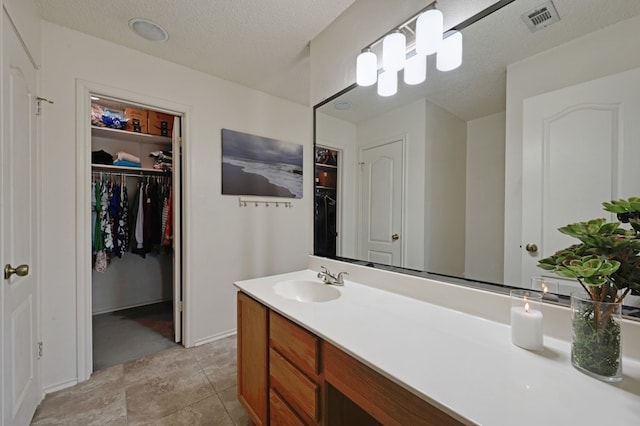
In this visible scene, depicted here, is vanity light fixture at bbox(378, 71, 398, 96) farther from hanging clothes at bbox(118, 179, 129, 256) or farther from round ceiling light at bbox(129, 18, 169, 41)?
hanging clothes at bbox(118, 179, 129, 256)

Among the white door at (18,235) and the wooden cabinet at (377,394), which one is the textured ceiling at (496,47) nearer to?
the wooden cabinet at (377,394)

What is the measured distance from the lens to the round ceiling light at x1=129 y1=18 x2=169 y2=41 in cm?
181

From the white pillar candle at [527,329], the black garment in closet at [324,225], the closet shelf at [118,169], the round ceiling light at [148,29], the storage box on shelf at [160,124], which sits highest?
the round ceiling light at [148,29]

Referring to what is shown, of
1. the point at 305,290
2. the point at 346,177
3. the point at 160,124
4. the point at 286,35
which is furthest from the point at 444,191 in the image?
the point at 160,124

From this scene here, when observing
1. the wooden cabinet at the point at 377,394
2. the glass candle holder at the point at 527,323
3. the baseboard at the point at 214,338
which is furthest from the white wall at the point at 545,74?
the baseboard at the point at 214,338

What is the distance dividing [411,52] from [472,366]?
1.40 metres

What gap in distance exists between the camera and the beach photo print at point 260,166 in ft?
8.48

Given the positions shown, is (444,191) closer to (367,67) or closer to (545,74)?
(545,74)

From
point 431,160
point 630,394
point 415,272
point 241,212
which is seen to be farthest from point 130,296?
point 630,394

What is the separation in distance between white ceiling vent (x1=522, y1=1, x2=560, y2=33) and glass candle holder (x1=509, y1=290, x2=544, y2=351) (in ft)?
3.06

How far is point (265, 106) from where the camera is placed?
2855 millimetres

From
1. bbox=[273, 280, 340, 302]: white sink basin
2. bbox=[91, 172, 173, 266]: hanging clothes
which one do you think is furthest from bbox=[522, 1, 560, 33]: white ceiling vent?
bbox=[91, 172, 173, 266]: hanging clothes

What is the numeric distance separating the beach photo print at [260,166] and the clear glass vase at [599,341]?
250cm

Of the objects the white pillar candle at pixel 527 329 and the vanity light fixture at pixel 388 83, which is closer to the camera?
the white pillar candle at pixel 527 329
